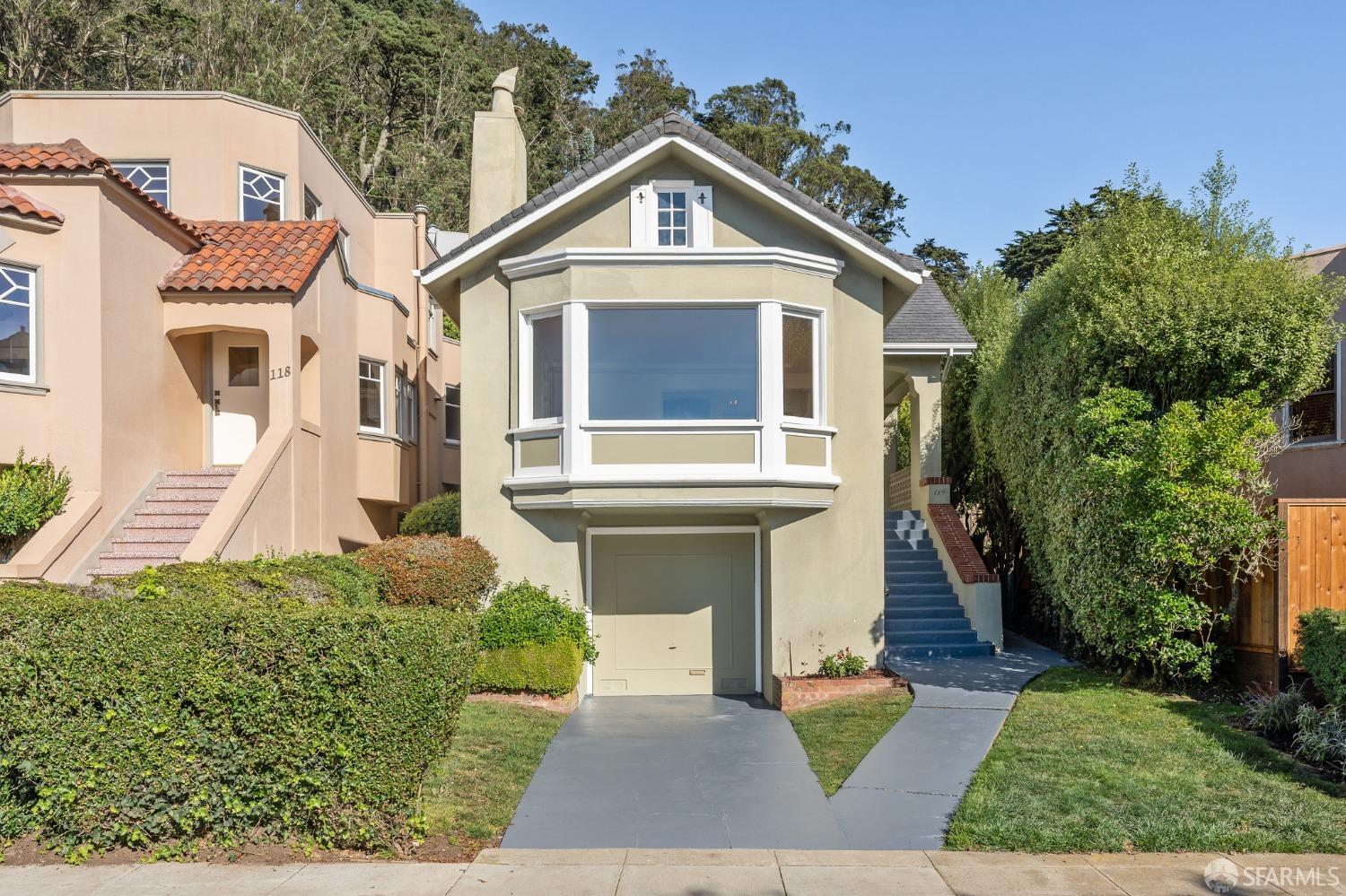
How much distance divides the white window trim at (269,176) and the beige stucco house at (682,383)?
17.9ft

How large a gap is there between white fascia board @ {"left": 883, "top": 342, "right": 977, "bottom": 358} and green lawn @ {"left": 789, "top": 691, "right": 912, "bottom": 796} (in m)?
7.47

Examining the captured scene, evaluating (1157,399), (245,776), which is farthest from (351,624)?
(1157,399)

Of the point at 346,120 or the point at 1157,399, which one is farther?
the point at 346,120

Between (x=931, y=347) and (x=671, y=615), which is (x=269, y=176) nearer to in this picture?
(x=671, y=615)

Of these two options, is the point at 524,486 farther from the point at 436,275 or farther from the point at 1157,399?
the point at 1157,399

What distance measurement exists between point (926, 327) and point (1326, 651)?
10.5 m

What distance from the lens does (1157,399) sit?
12055 millimetres

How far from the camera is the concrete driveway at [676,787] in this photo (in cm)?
793

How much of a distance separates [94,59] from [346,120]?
9.51 m

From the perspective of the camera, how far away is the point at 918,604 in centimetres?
1614

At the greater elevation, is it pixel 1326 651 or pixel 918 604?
pixel 1326 651

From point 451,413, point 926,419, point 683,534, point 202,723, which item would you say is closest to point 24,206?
point 202,723

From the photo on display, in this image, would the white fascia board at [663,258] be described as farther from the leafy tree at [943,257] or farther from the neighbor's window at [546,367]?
the leafy tree at [943,257]

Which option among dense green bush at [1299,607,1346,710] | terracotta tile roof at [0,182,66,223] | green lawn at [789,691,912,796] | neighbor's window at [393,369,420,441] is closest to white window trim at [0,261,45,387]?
terracotta tile roof at [0,182,66,223]
